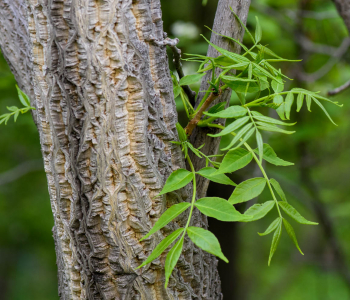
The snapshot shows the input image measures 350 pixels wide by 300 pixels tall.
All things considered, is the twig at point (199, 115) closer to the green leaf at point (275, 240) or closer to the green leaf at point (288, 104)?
the green leaf at point (288, 104)

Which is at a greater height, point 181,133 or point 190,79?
point 190,79

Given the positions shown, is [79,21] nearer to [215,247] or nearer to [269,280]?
[215,247]

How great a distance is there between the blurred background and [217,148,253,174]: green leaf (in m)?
1.11

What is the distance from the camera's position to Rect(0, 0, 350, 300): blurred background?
108 inches

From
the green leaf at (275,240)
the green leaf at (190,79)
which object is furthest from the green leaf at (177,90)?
the green leaf at (275,240)

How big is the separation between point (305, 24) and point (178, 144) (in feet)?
9.63

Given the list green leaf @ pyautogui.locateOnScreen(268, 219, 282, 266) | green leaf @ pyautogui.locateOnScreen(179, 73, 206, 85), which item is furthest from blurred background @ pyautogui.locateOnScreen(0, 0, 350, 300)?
green leaf @ pyautogui.locateOnScreen(268, 219, 282, 266)

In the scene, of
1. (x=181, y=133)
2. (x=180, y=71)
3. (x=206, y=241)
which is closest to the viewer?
(x=206, y=241)

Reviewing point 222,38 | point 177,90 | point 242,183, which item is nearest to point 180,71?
point 177,90

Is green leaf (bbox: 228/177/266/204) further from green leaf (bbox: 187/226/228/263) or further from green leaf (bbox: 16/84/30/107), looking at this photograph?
green leaf (bbox: 16/84/30/107)

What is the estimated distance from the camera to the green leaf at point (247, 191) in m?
0.73

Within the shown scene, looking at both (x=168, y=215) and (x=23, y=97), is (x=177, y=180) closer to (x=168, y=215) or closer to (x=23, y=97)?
(x=168, y=215)

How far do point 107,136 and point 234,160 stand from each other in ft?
1.17

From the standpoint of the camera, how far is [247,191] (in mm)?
743
